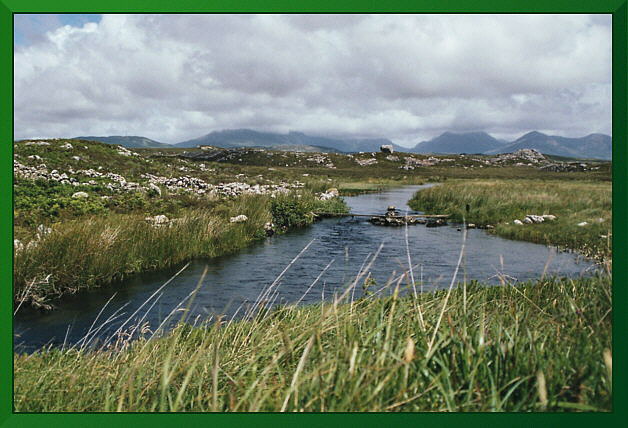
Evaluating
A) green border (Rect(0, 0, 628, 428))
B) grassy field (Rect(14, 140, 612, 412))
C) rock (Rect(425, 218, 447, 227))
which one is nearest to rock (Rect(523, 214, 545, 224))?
grassy field (Rect(14, 140, 612, 412))

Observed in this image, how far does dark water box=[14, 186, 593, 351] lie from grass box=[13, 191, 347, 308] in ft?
1.04

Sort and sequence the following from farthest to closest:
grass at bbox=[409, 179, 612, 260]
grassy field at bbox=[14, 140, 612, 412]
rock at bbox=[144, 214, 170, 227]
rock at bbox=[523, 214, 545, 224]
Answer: rock at bbox=[523, 214, 545, 224] → rock at bbox=[144, 214, 170, 227] → grass at bbox=[409, 179, 612, 260] → grassy field at bbox=[14, 140, 612, 412]

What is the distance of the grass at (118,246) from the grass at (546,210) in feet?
21.5

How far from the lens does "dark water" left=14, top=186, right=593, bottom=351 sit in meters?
6.79

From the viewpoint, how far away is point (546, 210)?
51.6 ft

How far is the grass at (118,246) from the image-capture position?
7211 millimetres

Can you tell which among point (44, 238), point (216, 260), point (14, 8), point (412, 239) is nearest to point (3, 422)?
point (14, 8)

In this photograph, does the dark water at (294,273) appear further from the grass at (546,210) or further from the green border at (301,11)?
the green border at (301,11)

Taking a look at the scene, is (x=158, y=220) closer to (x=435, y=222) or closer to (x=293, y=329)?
(x=293, y=329)

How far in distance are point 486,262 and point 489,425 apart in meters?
9.86

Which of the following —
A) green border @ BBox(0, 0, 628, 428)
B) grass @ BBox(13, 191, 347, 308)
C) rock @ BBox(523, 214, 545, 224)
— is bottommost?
rock @ BBox(523, 214, 545, 224)

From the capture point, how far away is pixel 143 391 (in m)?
2.62

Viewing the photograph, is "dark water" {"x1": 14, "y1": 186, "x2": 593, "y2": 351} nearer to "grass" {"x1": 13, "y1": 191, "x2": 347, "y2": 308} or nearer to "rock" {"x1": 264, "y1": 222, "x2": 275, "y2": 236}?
"grass" {"x1": 13, "y1": 191, "x2": 347, "y2": 308}

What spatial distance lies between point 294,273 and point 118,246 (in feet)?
12.9
